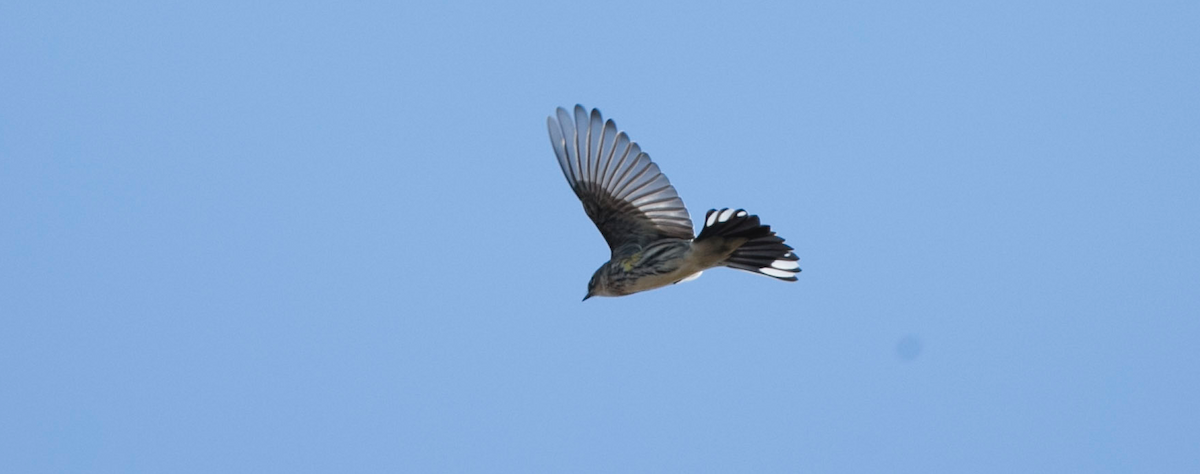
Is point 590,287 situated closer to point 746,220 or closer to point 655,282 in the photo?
point 655,282

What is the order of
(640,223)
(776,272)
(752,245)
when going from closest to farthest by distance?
(752,245), (776,272), (640,223)

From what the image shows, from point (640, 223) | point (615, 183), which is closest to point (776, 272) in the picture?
point (640, 223)

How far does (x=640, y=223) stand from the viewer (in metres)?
10.0

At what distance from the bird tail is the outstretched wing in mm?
749

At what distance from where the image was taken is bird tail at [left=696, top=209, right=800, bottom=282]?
28.7 ft

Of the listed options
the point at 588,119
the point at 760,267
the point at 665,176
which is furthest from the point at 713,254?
the point at 588,119

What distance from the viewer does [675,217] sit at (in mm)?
9953

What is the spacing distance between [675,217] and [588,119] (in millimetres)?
1086

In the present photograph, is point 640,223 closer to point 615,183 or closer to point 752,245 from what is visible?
point 615,183

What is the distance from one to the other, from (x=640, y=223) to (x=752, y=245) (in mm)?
1222

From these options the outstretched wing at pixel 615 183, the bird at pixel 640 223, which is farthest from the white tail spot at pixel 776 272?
the outstretched wing at pixel 615 183

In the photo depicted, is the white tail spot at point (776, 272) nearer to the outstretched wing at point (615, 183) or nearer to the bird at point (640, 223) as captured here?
the bird at point (640, 223)

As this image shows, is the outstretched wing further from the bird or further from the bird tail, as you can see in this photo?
the bird tail

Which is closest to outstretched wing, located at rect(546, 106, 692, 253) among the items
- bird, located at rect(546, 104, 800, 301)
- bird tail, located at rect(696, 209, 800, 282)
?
bird, located at rect(546, 104, 800, 301)
